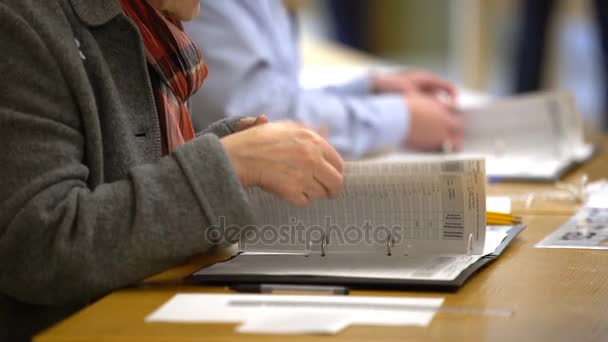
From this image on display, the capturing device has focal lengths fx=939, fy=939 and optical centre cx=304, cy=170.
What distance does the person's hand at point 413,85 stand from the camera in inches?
84.1

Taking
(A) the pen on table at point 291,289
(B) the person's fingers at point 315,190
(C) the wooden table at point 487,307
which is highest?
(B) the person's fingers at point 315,190

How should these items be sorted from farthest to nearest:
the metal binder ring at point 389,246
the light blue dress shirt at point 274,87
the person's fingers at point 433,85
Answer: the person's fingers at point 433,85, the light blue dress shirt at point 274,87, the metal binder ring at point 389,246

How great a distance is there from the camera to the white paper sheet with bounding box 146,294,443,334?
720 millimetres

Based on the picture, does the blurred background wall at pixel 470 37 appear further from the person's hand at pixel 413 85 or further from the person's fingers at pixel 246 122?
the person's fingers at pixel 246 122

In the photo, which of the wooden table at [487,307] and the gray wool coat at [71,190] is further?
the gray wool coat at [71,190]

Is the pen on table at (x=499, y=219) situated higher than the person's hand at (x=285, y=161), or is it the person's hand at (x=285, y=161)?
the person's hand at (x=285, y=161)

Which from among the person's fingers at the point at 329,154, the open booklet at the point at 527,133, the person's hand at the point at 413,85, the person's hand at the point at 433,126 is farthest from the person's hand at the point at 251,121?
the person's hand at the point at 413,85

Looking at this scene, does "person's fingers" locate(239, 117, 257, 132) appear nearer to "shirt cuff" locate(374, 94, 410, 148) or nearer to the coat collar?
the coat collar

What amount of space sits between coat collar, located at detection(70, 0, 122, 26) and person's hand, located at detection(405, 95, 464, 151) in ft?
3.42

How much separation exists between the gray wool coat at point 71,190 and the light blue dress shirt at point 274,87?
1.38 feet

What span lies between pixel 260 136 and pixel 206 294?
17cm

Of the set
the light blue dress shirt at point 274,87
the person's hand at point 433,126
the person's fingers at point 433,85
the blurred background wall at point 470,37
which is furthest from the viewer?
the blurred background wall at point 470,37

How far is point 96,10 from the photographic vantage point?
3.06 ft

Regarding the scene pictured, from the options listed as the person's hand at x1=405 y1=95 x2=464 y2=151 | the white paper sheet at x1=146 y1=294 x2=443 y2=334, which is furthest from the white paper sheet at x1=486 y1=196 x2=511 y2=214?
the person's hand at x1=405 y1=95 x2=464 y2=151
